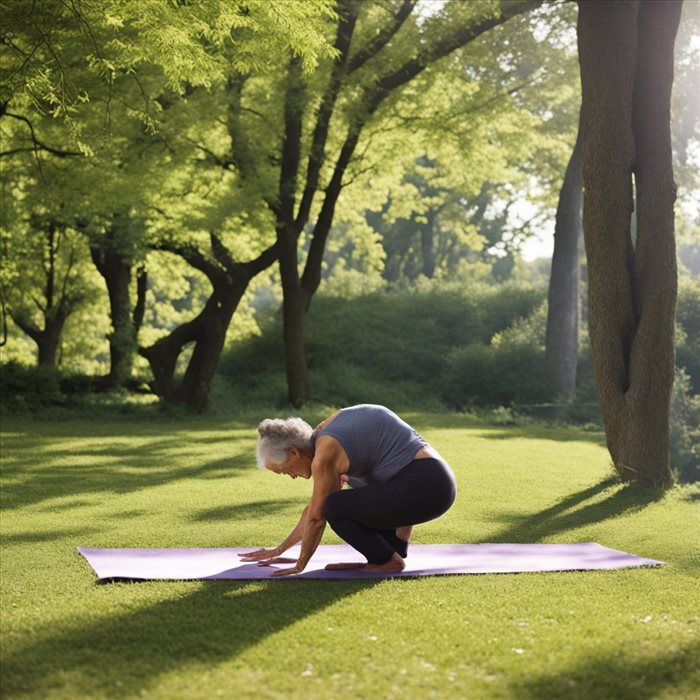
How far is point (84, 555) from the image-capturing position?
8289 millimetres

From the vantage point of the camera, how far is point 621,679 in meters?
4.86

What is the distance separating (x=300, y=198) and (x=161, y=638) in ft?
73.3

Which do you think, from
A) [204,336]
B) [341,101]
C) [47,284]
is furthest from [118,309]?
[341,101]

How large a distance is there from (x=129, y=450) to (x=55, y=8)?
7871 mm

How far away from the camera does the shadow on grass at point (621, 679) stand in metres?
4.67

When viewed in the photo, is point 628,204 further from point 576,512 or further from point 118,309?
point 118,309

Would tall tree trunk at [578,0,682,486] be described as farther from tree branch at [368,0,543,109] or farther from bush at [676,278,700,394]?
bush at [676,278,700,394]

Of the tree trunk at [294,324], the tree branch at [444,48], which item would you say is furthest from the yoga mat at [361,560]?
the tree trunk at [294,324]

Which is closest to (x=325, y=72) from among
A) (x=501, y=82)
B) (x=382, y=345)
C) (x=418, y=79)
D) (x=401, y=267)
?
(x=418, y=79)

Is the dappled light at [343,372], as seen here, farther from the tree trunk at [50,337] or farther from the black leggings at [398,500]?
the tree trunk at [50,337]

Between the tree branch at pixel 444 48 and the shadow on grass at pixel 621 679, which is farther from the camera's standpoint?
the tree branch at pixel 444 48

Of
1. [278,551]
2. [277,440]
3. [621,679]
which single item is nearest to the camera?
[621,679]

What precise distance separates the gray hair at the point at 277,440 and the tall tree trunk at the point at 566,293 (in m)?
21.1

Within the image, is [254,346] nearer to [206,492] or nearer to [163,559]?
[206,492]
